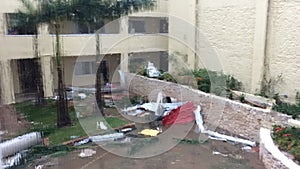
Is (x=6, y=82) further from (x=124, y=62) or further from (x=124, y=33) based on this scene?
(x=124, y=33)

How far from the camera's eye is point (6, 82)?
13.5m

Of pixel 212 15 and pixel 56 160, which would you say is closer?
pixel 56 160

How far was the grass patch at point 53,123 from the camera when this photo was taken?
974 cm

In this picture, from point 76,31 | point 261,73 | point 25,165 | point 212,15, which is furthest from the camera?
point 76,31

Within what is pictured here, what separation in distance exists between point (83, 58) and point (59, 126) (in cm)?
778

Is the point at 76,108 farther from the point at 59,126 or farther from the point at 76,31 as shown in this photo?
the point at 76,31

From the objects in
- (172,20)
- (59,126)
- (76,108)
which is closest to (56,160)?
(59,126)

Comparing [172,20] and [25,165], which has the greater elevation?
[172,20]

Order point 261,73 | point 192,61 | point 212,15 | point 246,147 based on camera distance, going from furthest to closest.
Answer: point 192,61, point 212,15, point 261,73, point 246,147

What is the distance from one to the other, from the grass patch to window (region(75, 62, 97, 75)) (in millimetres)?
4713

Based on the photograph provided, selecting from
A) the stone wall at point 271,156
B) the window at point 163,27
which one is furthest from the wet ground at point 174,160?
the window at point 163,27

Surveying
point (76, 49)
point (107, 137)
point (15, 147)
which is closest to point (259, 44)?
point (107, 137)

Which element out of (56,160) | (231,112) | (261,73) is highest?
(261,73)

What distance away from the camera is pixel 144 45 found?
17609 mm
